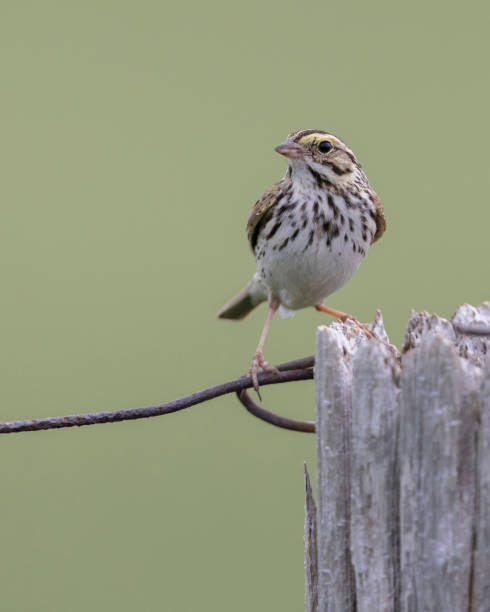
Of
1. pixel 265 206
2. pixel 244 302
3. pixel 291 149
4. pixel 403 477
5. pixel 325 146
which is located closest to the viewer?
pixel 403 477

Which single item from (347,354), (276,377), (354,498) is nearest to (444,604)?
(354,498)

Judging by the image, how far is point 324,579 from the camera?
2111 mm

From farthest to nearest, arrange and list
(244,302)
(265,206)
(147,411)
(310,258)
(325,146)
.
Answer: (244,302) < (265,206) < (310,258) < (325,146) < (147,411)

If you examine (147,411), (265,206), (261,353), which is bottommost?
(147,411)

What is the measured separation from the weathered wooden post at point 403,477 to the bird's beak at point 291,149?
2.62 m

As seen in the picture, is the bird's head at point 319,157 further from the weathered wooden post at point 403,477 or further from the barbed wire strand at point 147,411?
the weathered wooden post at point 403,477

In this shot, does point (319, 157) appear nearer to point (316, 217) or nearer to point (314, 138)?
point (314, 138)

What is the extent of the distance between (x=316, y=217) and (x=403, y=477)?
2.99 metres

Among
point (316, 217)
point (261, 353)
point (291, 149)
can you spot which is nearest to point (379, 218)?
point (316, 217)

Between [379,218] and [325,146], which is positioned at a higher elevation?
[325,146]

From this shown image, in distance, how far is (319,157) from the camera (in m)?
4.71

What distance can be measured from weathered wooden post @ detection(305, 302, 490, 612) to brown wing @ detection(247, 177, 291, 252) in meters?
2.88

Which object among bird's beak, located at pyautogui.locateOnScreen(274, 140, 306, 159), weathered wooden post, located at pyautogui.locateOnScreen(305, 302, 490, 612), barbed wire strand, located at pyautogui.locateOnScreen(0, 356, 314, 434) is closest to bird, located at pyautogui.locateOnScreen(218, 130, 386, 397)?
bird's beak, located at pyautogui.locateOnScreen(274, 140, 306, 159)

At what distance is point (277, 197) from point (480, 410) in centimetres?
320
